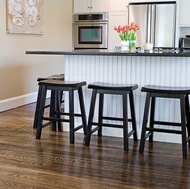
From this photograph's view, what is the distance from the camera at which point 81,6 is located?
6703 millimetres

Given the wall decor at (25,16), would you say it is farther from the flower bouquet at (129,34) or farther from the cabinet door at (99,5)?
the flower bouquet at (129,34)

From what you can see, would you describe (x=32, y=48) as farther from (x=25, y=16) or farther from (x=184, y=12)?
(x=184, y=12)

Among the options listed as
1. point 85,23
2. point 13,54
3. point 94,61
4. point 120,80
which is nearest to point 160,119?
point 120,80

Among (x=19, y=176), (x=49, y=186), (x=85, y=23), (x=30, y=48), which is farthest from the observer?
(x=85, y=23)

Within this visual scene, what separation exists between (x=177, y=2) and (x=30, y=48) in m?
2.69

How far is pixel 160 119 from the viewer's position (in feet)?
12.0

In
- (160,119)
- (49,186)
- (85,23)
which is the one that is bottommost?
(49,186)

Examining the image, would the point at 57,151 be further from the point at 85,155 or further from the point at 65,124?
the point at 65,124

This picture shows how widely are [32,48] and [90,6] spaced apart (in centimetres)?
155

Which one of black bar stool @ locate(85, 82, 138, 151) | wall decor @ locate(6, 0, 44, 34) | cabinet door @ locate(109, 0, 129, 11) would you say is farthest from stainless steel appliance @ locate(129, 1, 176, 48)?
black bar stool @ locate(85, 82, 138, 151)

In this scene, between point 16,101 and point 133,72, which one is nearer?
point 133,72

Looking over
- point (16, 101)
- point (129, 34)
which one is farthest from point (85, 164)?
point (16, 101)

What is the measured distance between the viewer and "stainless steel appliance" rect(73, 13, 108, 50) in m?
6.51

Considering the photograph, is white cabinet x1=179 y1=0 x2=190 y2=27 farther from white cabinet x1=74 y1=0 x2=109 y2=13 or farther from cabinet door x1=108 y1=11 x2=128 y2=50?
white cabinet x1=74 y1=0 x2=109 y2=13
